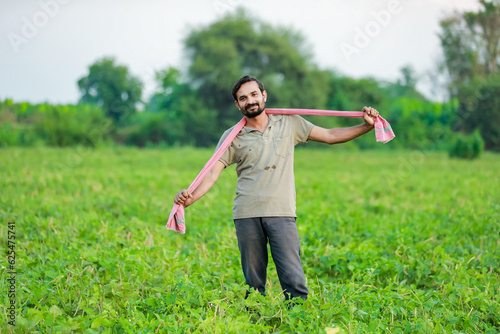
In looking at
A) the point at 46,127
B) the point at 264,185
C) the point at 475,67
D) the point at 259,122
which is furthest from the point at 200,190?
the point at 475,67

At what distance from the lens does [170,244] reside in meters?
5.71

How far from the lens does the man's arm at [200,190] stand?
3571 millimetres

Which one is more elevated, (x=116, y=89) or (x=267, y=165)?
(x=116, y=89)

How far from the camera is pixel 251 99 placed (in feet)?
12.0

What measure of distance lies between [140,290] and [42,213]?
11.3 ft

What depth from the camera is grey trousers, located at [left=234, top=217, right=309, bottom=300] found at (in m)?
3.53

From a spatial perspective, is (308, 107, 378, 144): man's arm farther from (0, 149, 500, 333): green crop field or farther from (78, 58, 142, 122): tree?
(78, 58, 142, 122): tree

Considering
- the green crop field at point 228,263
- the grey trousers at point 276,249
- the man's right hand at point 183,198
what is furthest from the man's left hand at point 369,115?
the man's right hand at point 183,198

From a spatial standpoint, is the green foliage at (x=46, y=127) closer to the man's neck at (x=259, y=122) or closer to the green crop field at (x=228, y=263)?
the green crop field at (x=228, y=263)

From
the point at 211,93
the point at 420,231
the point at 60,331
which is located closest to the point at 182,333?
the point at 60,331

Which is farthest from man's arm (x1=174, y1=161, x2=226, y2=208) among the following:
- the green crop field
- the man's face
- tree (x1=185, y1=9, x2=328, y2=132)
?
tree (x1=185, y1=9, x2=328, y2=132)

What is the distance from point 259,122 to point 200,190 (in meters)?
0.66

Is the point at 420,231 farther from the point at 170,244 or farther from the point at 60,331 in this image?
the point at 60,331

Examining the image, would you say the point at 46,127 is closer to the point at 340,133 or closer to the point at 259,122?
the point at 259,122
